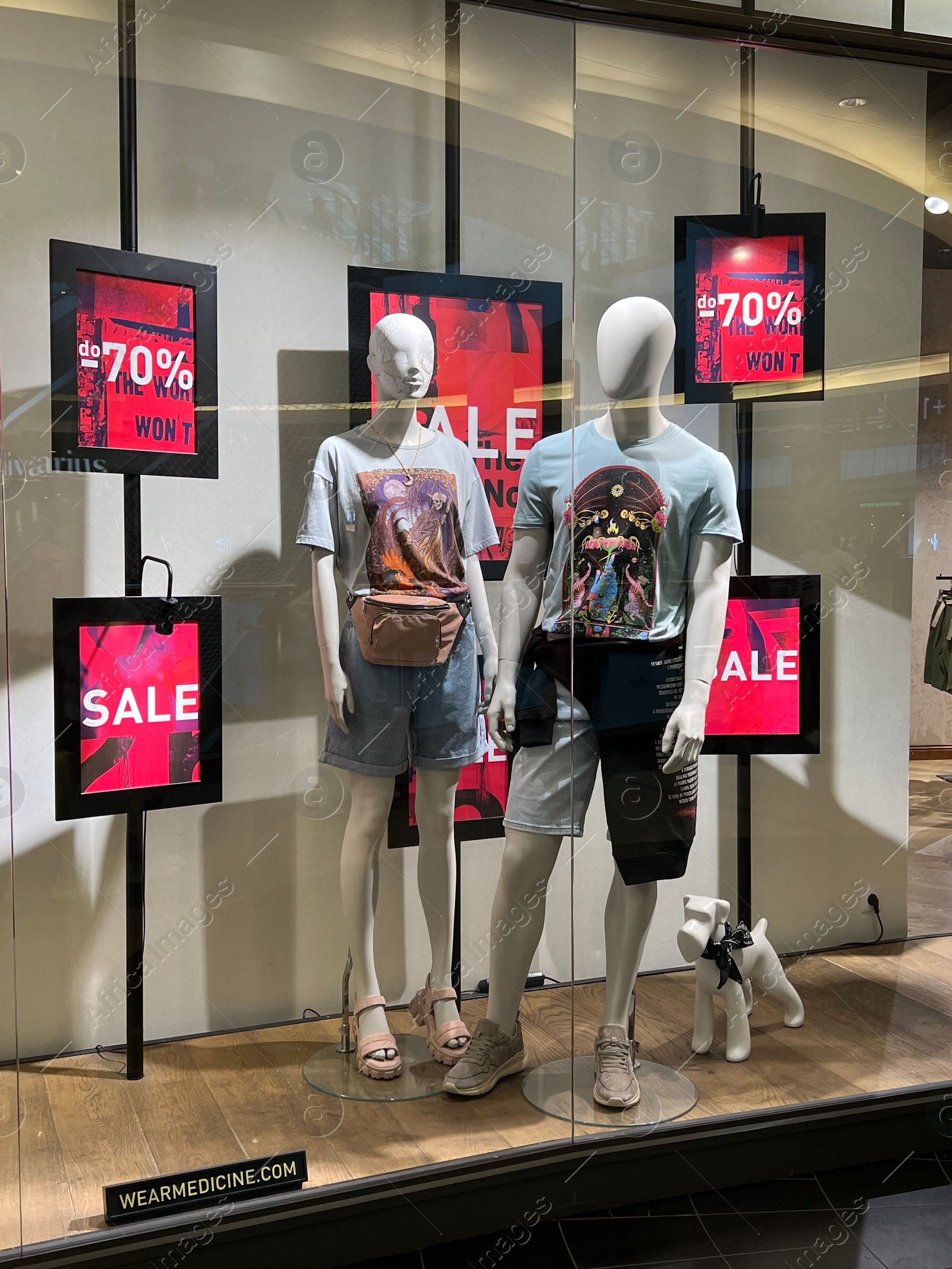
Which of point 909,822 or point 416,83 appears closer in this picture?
point 416,83

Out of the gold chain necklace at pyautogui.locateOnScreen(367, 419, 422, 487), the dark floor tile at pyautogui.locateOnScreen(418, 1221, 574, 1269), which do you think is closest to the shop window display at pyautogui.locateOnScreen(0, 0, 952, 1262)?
the gold chain necklace at pyautogui.locateOnScreen(367, 419, 422, 487)

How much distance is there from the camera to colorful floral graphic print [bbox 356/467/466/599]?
204cm

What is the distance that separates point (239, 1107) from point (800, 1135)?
1180mm

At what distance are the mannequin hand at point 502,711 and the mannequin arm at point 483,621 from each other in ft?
0.07

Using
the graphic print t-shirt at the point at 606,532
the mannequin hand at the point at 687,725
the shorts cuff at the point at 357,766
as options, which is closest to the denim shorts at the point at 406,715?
the shorts cuff at the point at 357,766

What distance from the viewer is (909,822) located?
252 centimetres

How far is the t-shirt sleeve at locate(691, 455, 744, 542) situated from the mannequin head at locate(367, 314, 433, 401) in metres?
0.61

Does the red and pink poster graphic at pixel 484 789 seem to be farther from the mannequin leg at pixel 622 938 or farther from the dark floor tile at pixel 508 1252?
the dark floor tile at pixel 508 1252

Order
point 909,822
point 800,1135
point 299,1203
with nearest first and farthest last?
point 299,1203, point 800,1135, point 909,822

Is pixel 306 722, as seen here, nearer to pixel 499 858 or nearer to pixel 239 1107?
pixel 499 858

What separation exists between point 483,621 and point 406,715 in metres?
0.24

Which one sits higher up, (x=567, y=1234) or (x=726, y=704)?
(x=726, y=704)

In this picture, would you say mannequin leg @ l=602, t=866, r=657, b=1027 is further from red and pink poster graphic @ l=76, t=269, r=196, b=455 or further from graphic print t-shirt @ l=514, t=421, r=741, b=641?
red and pink poster graphic @ l=76, t=269, r=196, b=455

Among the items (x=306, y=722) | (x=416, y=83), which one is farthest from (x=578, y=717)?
(x=416, y=83)
